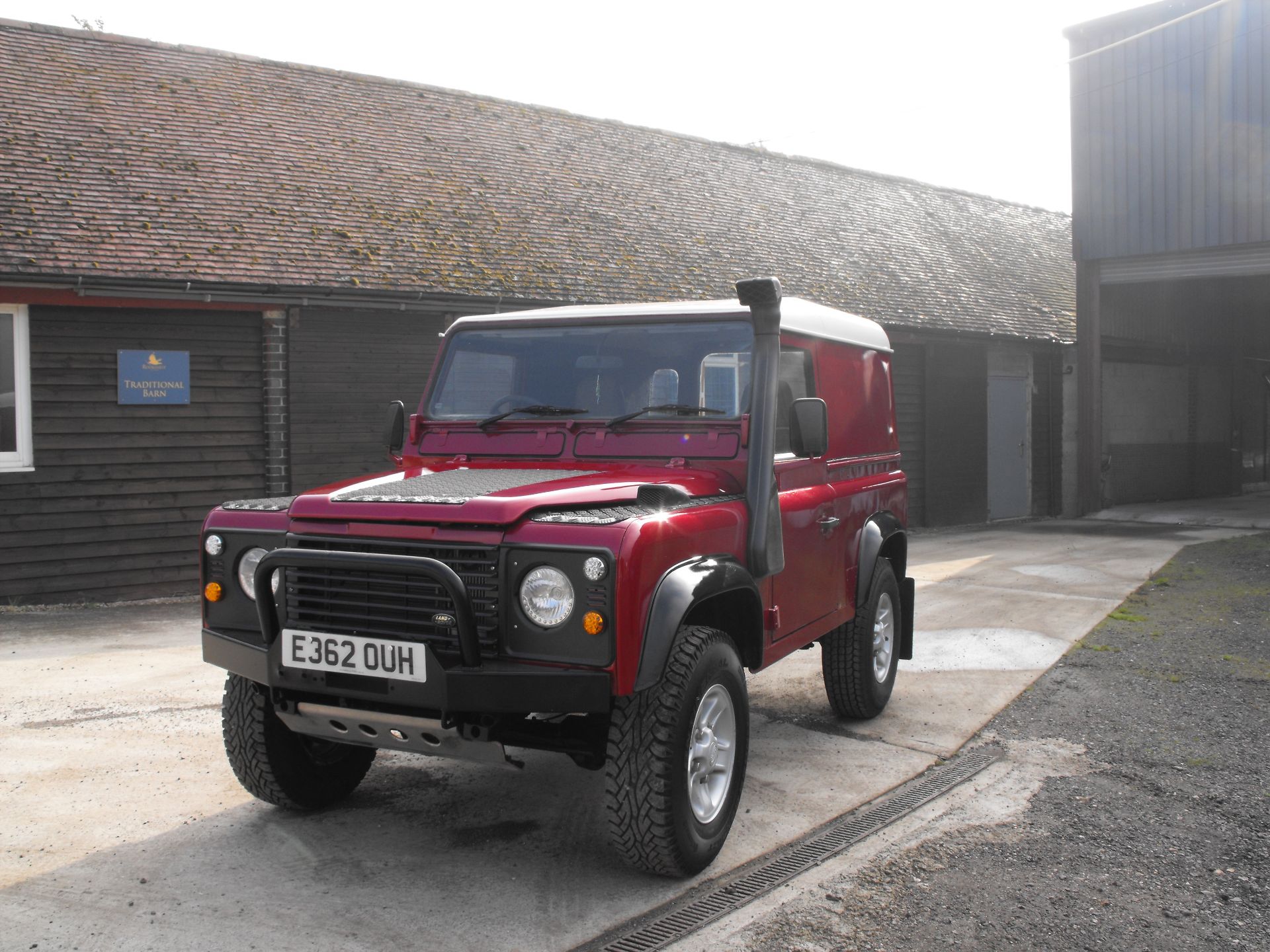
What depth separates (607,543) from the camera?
3.58 m

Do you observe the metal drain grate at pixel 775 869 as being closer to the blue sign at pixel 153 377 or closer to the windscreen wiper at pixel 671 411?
the windscreen wiper at pixel 671 411

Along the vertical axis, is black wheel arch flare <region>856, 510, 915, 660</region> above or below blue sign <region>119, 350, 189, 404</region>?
below

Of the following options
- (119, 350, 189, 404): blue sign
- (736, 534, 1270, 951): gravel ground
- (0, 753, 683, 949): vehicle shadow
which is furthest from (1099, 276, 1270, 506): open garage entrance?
(0, 753, 683, 949): vehicle shadow

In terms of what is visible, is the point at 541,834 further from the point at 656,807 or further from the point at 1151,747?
the point at 1151,747

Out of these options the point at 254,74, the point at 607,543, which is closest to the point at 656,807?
the point at 607,543

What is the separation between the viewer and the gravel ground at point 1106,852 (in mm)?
3594

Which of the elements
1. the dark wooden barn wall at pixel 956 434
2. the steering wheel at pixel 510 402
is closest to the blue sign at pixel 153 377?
the steering wheel at pixel 510 402

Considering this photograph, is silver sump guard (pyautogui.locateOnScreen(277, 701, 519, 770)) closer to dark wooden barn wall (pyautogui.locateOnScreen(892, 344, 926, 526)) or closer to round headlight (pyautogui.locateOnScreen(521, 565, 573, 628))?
round headlight (pyautogui.locateOnScreen(521, 565, 573, 628))

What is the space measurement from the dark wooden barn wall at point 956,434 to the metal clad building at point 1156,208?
5.33 feet

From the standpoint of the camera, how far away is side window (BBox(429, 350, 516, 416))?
513 centimetres

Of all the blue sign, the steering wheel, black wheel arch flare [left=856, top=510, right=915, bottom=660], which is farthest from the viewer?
the blue sign

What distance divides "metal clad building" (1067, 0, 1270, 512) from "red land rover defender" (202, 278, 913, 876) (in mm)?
13271

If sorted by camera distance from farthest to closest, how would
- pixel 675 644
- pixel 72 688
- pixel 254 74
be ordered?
pixel 254 74
pixel 72 688
pixel 675 644

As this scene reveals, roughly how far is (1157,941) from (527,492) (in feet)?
8.21
